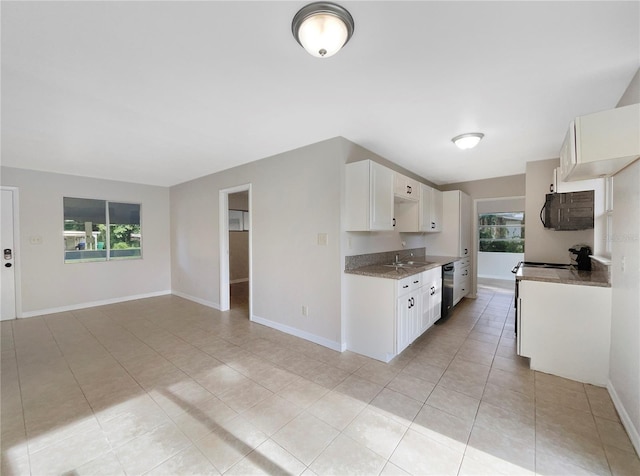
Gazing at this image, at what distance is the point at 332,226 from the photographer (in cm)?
304

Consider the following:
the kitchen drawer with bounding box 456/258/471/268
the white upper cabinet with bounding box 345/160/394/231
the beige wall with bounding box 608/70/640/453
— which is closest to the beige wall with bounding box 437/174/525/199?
the kitchen drawer with bounding box 456/258/471/268

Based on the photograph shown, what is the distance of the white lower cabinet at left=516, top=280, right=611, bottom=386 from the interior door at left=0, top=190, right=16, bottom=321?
688 cm

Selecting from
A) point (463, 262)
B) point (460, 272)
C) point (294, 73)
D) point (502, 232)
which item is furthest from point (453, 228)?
point (294, 73)

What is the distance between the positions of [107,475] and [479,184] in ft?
20.8

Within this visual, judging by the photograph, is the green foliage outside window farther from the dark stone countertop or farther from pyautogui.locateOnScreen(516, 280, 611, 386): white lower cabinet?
pyautogui.locateOnScreen(516, 280, 611, 386): white lower cabinet

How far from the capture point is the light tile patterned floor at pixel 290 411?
1560mm

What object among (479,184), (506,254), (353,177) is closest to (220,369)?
(353,177)

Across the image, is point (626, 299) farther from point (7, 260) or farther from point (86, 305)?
point (7, 260)

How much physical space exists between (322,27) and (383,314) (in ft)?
7.97

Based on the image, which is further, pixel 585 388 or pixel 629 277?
pixel 585 388

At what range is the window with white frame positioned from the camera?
468 cm

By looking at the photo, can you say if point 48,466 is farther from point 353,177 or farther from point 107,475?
point 353,177

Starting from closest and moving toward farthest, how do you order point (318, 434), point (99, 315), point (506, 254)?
point (318, 434) → point (99, 315) → point (506, 254)

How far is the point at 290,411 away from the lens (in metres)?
1.99
